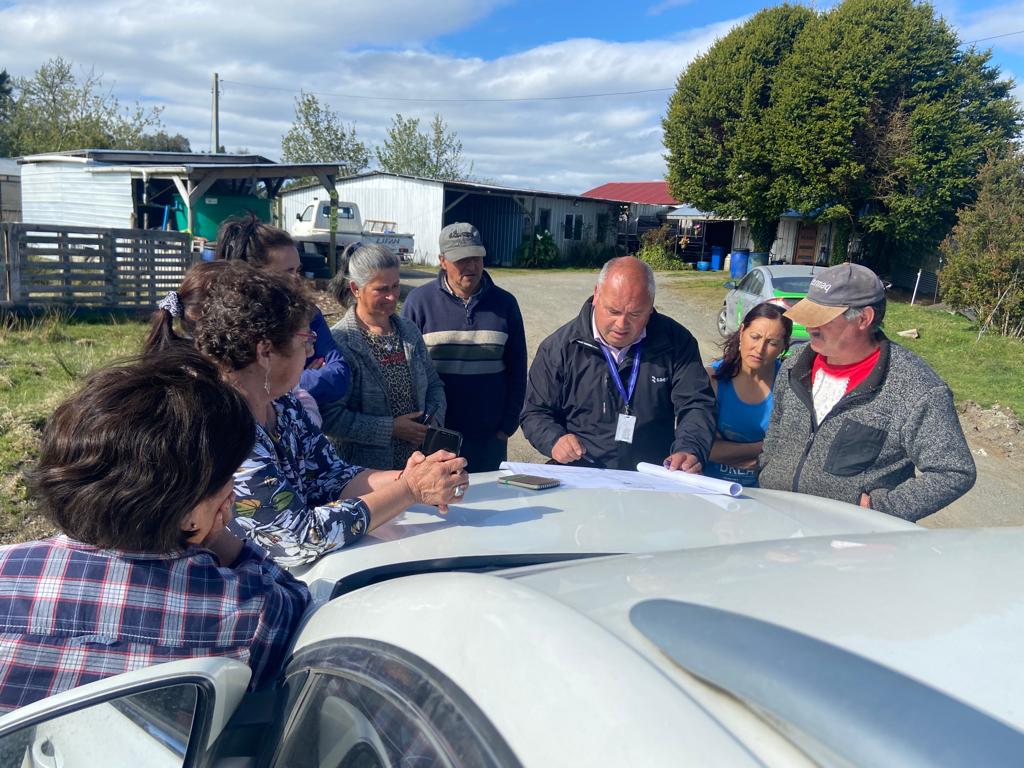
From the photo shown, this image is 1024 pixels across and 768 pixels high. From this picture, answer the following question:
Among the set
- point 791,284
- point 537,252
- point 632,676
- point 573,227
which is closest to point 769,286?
point 791,284

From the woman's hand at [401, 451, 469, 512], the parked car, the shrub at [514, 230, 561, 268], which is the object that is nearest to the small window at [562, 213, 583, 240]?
the shrub at [514, 230, 561, 268]

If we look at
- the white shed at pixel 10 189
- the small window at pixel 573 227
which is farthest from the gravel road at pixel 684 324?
the white shed at pixel 10 189

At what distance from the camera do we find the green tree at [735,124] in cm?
2467

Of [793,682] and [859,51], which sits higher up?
[859,51]

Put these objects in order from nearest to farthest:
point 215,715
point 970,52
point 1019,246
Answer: point 215,715
point 1019,246
point 970,52

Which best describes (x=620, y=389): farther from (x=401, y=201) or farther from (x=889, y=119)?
(x=401, y=201)

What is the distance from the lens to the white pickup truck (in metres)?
20.4

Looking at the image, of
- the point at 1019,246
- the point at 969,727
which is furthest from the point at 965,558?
the point at 1019,246

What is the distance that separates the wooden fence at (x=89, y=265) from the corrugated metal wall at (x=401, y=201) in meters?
16.5

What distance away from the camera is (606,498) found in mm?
2225

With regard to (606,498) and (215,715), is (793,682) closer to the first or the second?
(215,715)

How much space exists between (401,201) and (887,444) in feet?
99.2

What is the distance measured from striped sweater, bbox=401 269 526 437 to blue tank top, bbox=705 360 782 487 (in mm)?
1109

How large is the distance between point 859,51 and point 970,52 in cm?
323
